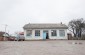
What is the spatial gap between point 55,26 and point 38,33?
478 cm

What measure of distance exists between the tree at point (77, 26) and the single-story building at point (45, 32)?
1555cm

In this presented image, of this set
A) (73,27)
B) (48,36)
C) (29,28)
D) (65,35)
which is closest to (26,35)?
(29,28)

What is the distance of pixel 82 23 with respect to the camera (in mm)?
59844

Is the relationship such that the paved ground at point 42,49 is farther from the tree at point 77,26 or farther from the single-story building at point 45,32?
the tree at point 77,26

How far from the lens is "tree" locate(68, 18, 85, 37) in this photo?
195 feet

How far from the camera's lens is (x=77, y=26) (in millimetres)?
59625

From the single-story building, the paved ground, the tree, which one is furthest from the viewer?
the tree

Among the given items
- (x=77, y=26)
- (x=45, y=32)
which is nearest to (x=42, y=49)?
(x=45, y=32)

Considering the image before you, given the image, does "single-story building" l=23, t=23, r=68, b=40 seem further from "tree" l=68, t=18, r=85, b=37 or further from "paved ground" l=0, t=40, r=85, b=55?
"paved ground" l=0, t=40, r=85, b=55

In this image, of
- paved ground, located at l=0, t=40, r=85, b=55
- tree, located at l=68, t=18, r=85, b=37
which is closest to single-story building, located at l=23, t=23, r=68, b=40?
tree, located at l=68, t=18, r=85, b=37

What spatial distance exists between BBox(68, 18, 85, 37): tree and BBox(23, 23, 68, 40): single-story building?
15550 mm

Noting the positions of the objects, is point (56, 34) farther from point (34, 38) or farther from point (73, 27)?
point (73, 27)

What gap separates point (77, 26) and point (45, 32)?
18154mm

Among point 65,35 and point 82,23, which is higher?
point 82,23
